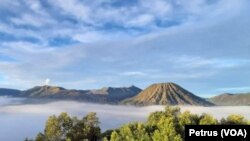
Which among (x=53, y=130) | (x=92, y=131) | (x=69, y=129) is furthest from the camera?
(x=92, y=131)

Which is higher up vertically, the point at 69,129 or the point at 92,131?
the point at 69,129

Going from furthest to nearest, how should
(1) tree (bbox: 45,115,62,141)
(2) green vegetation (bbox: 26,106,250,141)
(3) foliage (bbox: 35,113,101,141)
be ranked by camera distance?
(3) foliage (bbox: 35,113,101,141)
(1) tree (bbox: 45,115,62,141)
(2) green vegetation (bbox: 26,106,250,141)

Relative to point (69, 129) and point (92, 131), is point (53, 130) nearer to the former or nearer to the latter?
point (69, 129)

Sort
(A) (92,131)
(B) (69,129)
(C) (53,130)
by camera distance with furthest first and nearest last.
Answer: (A) (92,131)
(B) (69,129)
(C) (53,130)

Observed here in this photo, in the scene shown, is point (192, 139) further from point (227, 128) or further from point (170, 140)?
point (170, 140)

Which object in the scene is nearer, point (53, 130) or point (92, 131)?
point (53, 130)

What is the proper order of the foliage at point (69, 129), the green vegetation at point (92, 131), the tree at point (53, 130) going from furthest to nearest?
the foliage at point (69, 129) < the tree at point (53, 130) < the green vegetation at point (92, 131)

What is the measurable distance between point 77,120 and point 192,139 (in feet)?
314

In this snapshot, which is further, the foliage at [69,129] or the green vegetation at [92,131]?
the foliage at [69,129]

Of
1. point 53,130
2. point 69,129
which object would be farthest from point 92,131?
point 53,130

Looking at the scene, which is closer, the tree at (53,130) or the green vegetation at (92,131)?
the green vegetation at (92,131)

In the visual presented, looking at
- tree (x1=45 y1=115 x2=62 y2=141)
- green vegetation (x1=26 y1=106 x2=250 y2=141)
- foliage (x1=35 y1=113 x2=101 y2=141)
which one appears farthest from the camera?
foliage (x1=35 y1=113 x2=101 y2=141)

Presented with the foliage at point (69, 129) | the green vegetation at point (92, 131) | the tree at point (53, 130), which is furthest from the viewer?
the foliage at point (69, 129)

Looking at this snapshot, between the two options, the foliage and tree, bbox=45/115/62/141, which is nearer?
tree, bbox=45/115/62/141
